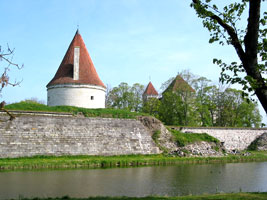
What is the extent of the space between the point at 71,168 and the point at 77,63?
41.2 ft

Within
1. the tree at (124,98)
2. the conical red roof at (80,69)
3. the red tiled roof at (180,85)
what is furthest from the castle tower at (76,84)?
the tree at (124,98)

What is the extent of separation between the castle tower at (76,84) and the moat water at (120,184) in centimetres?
1236

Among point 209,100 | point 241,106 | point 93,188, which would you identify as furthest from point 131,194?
point 241,106

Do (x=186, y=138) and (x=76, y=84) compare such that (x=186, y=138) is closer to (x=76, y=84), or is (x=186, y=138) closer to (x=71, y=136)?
(x=71, y=136)

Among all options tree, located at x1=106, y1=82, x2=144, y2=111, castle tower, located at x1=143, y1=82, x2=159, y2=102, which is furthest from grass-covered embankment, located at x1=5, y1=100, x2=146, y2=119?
castle tower, located at x1=143, y1=82, x2=159, y2=102

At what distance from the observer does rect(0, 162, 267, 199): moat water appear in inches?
390

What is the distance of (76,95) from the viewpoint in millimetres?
26094

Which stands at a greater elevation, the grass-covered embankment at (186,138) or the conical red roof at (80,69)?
the conical red roof at (80,69)

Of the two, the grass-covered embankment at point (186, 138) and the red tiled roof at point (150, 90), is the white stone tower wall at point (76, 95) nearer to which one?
the grass-covered embankment at point (186, 138)

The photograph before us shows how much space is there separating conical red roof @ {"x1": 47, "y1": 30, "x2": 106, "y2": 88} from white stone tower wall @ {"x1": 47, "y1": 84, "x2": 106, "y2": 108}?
42cm

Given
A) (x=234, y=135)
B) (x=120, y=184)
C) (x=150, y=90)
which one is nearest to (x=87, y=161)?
(x=120, y=184)

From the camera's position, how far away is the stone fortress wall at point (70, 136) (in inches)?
719

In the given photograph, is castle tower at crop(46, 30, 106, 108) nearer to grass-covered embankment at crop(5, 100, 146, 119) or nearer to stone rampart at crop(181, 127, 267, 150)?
grass-covered embankment at crop(5, 100, 146, 119)

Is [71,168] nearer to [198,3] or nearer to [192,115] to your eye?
[198,3]
